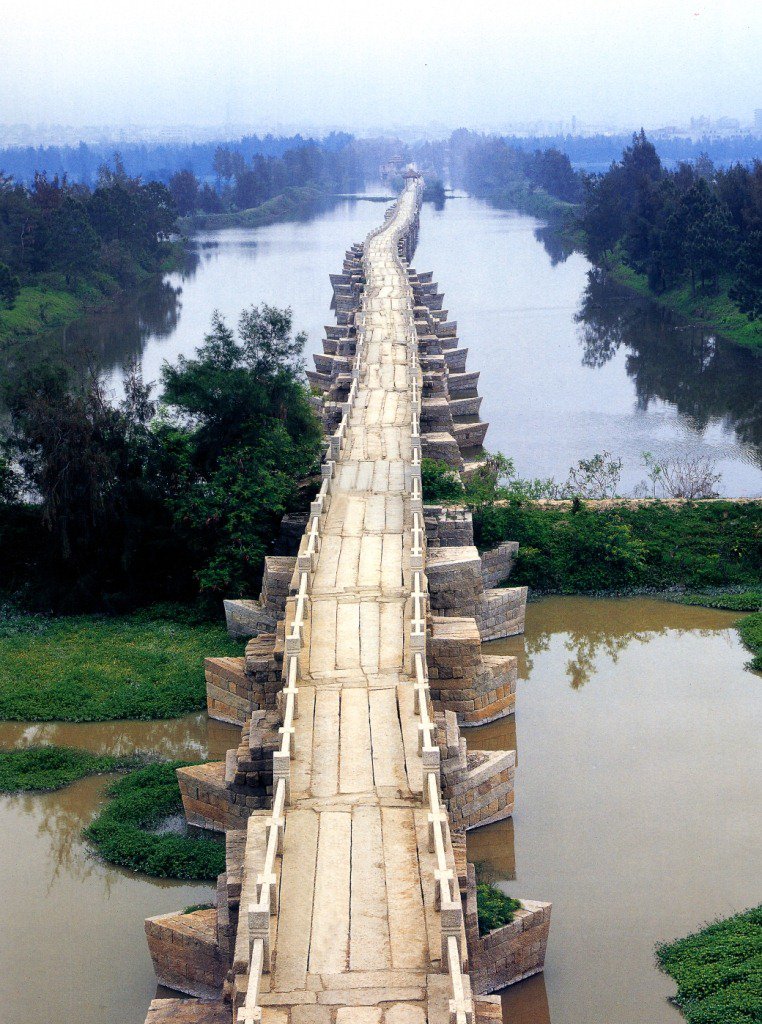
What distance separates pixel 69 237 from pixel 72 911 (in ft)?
176

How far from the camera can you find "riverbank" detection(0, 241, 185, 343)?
189ft

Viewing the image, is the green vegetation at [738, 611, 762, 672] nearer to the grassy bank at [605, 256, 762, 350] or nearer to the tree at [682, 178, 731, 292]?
the grassy bank at [605, 256, 762, 350]

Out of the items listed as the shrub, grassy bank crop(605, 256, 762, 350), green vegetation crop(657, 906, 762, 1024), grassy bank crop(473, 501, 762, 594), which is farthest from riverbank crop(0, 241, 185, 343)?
green vegetation crop(657, 906, 762, 1024)

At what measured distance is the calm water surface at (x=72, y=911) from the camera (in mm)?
15062

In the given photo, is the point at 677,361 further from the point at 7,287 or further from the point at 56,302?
the point at 56,302

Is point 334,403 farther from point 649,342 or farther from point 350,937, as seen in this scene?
point 649,342

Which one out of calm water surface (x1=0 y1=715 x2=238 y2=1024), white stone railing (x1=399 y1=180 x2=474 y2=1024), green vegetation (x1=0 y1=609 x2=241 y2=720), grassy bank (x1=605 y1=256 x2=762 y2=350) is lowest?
calm water surface (x1=0 y1=715 x2=238 y2=1024)

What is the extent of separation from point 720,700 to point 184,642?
10279mm

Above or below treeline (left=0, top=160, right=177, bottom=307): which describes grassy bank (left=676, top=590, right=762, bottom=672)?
below

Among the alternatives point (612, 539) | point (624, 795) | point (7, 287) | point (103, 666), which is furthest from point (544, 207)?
point (624, 795)

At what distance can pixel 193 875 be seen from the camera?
56.7 ft

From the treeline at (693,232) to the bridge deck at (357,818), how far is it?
108 feet

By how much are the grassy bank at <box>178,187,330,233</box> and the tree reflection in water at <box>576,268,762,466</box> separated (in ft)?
182

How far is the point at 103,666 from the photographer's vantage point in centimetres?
2327
